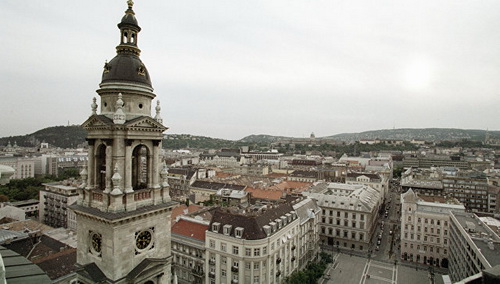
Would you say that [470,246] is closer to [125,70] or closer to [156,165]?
[156,165]

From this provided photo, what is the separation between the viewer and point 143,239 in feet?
59.3

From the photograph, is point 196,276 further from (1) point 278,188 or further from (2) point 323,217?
(1) point 278,188

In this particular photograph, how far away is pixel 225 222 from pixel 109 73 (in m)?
33.2

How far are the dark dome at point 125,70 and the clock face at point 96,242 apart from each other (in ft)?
31.5

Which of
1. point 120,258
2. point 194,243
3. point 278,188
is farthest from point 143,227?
point 278,188

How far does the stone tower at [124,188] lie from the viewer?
54.5 ft

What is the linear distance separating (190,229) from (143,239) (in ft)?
113

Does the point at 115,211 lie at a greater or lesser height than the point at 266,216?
greater

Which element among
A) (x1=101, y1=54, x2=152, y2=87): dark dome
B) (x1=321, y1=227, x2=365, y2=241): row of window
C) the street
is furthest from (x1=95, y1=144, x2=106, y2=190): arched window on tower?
(x1=321, y1=227, x2=365, y2=241): row of window

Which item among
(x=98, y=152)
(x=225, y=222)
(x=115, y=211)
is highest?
(x=98, y=152)

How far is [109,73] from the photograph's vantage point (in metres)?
17.8

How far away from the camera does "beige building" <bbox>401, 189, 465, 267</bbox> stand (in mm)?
59344

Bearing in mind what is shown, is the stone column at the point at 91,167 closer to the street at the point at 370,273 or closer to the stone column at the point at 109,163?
the stone column at the point at 109,163

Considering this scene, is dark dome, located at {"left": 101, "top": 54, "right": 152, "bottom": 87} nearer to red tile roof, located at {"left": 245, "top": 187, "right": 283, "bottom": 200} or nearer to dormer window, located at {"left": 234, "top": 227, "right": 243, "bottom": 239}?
dormer window, located at {"left": 234, "top": 227, "right": 243, "bottom": 239}
